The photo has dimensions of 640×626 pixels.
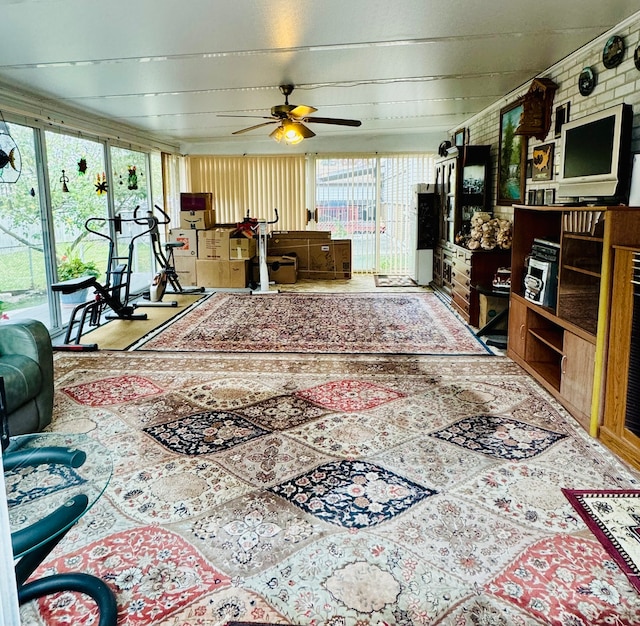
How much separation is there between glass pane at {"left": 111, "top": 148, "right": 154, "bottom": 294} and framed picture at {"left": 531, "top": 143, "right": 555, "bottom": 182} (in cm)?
474

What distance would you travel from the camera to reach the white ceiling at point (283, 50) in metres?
3.17

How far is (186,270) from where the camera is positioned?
848 centimetres

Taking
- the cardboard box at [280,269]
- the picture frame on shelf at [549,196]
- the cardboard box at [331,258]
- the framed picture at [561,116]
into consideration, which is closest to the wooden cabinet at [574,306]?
the picture frame on shelf at [549,196]

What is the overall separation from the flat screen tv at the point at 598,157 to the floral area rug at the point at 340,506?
1.46m

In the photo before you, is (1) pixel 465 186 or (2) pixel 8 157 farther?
(1) pixel 465 186

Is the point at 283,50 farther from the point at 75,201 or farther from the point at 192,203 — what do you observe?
the point at 192,203

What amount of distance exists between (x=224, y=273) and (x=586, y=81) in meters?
5.60

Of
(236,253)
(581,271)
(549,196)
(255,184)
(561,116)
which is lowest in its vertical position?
(236,253)

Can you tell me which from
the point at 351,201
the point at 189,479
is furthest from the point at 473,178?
the point at 189,479

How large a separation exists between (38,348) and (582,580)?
3.05m

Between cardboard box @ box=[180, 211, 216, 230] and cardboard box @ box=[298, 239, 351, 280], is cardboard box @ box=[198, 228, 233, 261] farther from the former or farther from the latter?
cardboard box @ box=[298, 239, 351, 280]

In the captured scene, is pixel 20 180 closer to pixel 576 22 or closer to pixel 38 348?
pixel 38 348

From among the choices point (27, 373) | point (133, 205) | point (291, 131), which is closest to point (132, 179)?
point (133, 205)

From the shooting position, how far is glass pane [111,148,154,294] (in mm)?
7379
